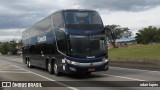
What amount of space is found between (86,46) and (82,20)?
5.13 feet

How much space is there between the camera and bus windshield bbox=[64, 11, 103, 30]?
20328 millimetres

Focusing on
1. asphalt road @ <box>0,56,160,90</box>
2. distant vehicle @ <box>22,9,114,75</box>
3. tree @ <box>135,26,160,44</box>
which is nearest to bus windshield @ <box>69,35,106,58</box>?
distant vehicle @ <box>22,9,114,75</box>

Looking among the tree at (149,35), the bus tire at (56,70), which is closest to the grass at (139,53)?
the bus tire at (56,70)

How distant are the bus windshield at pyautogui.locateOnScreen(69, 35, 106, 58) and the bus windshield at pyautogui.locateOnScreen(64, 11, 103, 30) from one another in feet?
2.18

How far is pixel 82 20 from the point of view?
20.6 metres

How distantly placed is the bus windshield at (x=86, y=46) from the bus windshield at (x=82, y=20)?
0.66 meters

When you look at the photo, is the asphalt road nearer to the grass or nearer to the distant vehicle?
the distant vehicle

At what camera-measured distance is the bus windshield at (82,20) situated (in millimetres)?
20328

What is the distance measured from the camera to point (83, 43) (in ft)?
65.4

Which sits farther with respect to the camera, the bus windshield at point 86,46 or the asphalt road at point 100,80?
the bus windshield at point 86,46

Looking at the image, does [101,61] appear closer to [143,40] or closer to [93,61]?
[93,61]

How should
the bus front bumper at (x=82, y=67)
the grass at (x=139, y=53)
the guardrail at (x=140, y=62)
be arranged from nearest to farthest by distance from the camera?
the bus front bumper at (x=82, y=67)
the guardrail at (x=140, y=62)
the grass at (x=139, y=53)

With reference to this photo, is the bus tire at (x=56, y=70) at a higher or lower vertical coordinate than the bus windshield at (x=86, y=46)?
lower

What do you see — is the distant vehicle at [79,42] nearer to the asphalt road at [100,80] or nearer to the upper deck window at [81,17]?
the upper deck window at [81,17]
